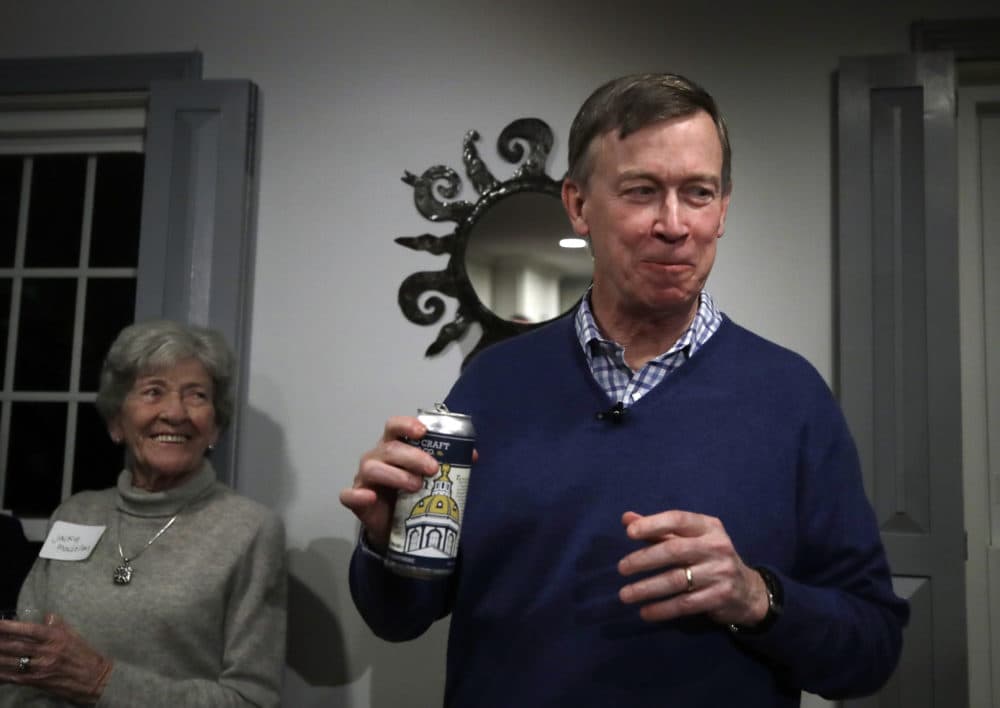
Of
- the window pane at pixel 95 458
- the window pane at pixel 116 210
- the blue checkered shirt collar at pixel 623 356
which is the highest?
the window pane at pixel 116 210

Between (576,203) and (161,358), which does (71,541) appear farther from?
(576,203)

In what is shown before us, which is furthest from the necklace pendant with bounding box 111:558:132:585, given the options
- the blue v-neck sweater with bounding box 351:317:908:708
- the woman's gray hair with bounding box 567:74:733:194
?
the woman's gray hair with bounding box 567:74:733:194

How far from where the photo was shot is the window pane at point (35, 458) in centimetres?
234

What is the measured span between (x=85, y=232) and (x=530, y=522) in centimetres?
195

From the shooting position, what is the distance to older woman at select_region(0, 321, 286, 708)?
1.52 metres

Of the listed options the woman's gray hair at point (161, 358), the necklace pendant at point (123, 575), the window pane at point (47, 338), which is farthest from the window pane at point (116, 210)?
the necklace pendant at point (123, 575)

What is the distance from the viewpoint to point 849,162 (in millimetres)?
1873

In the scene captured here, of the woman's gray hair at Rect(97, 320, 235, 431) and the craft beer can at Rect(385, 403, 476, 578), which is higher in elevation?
the woman's gray hair at Rect(97, 320, 235, 431)

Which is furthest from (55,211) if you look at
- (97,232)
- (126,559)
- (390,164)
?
(126,559)

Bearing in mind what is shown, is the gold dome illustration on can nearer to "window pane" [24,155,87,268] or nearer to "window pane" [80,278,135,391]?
"window pane" [80,278,135,391]

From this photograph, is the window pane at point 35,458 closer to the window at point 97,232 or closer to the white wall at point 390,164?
the window at point 97,232

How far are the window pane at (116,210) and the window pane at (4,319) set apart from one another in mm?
276

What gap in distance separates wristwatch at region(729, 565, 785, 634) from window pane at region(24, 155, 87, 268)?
86.1 inches

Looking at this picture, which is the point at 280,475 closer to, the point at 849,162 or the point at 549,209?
the point at 549,209
